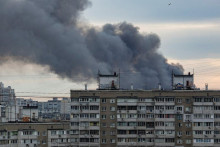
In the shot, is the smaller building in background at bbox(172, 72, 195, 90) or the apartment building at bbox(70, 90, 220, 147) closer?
the apartment building at bbox(70, 90, 220, 147)

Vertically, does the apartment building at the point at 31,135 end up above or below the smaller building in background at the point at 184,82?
below

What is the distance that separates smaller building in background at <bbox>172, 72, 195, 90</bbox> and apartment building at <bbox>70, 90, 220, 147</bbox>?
29.1ft

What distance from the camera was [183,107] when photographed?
429ft

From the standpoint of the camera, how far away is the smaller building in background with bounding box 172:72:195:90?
140250 millimetres

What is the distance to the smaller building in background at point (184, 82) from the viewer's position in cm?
14025

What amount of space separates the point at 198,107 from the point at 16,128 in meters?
38.7

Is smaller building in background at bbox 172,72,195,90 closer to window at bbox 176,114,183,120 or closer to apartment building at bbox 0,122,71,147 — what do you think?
window at bbox 176,114,183,120

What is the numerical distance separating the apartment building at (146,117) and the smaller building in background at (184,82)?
887cm

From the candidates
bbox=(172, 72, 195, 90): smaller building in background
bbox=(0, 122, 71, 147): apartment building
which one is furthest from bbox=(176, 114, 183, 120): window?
bbox=(0, 122, 71, 147): apartment building

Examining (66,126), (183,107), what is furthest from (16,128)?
(183,107)

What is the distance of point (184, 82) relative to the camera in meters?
142

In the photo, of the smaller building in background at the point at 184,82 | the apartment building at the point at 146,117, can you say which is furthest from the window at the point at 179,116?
the smaller building in background at the point at 184,82

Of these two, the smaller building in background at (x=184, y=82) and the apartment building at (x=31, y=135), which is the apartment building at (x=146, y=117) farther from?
the smaller building in background at (x=184, y=82)

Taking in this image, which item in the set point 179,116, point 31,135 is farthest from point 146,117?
point 31,135
